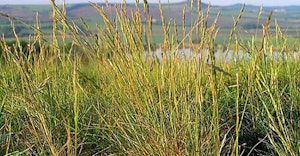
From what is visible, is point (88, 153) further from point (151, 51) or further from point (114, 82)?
point (151, 51)

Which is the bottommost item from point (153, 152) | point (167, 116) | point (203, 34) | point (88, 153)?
point (88, 153)

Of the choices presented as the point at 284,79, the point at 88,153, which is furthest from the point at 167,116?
the point at 284,79

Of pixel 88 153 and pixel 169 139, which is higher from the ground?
pixel 169 139

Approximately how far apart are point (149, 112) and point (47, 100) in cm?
65

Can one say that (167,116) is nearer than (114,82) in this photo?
Yes

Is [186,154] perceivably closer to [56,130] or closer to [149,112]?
[149,112]

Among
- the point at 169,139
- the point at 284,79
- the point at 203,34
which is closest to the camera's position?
the point at 203,34

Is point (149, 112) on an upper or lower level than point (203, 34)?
lower

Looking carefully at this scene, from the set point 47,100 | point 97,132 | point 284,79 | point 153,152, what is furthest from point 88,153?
point 284,79

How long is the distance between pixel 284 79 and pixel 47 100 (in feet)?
5.02

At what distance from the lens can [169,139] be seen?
165 cm

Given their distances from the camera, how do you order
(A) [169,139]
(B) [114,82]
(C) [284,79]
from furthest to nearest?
(C) [284,79], (B) [114,82], (A) [169,139]

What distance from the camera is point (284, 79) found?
9.61 feet

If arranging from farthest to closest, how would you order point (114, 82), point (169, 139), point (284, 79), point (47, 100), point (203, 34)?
point (284, 79) < point (47, 100) < point (114, 82) < point (169, 139) < point (203, 34)
